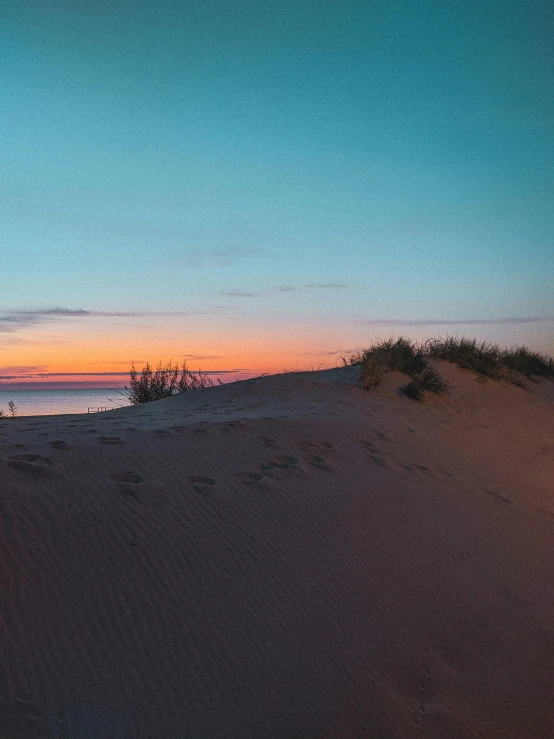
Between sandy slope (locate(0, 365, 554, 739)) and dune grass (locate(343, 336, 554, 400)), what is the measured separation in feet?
16.2

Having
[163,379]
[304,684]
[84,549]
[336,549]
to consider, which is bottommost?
[304,684]

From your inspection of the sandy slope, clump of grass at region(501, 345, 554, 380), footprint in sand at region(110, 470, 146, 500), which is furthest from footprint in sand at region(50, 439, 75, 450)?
clump of grass at region(501, 345, 554, 380)

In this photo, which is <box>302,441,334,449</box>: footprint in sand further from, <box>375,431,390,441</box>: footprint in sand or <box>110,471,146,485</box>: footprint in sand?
<box>110,471,146,485</box>: footprint in sand

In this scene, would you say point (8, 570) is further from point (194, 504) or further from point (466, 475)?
point (466, 475)

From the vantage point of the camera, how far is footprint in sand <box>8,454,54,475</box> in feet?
12.9

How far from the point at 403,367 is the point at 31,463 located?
8466 mm

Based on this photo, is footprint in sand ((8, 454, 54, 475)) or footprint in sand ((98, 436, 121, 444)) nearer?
footprint in sand ((8, 454, 54, 475))

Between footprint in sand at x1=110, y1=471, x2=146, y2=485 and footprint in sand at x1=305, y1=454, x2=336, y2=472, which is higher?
footprint in sand at x1=110, y1=471, x2=146, y2=485

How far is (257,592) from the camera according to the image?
3172mm

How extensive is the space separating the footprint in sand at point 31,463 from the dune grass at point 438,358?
6.75m

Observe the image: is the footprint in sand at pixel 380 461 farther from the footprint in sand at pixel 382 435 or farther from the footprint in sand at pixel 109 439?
the footprint in sand at pixel 109 439

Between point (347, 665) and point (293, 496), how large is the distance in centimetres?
169

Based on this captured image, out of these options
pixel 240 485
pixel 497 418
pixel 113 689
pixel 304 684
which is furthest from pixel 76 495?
pixel 497 418

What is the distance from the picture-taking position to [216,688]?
2527 mm
